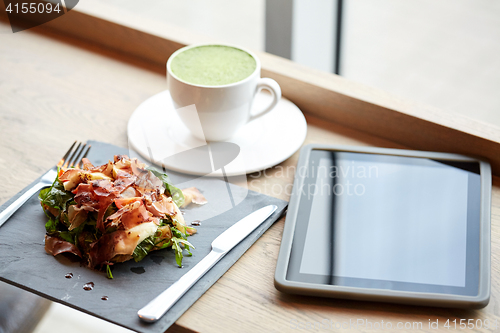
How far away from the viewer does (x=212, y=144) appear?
0.82 m

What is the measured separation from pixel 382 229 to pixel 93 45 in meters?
0.76

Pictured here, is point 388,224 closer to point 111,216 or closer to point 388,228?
point 388,228

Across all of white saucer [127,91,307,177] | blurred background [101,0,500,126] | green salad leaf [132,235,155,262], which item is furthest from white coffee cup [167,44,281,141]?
blurred background [101,0,500,126]

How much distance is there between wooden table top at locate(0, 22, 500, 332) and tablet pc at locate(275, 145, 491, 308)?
22 millimetres

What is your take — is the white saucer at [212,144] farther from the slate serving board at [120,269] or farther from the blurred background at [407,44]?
the blurred background at [407,44]

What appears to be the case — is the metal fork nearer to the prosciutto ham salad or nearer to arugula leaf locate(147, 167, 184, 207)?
the prosciutto ham salad

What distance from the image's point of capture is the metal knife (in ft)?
1.79

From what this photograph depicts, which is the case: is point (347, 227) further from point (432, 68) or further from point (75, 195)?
point (432, 68)

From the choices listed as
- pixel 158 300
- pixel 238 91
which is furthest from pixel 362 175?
pixel 158 300

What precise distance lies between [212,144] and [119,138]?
159mm

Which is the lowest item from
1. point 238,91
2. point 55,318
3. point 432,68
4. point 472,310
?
point 55,318

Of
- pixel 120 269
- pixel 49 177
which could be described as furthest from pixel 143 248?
pixel 49 177

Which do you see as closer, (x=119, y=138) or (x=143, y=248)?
(x=143, y=248)

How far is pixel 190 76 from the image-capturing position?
0.77m
